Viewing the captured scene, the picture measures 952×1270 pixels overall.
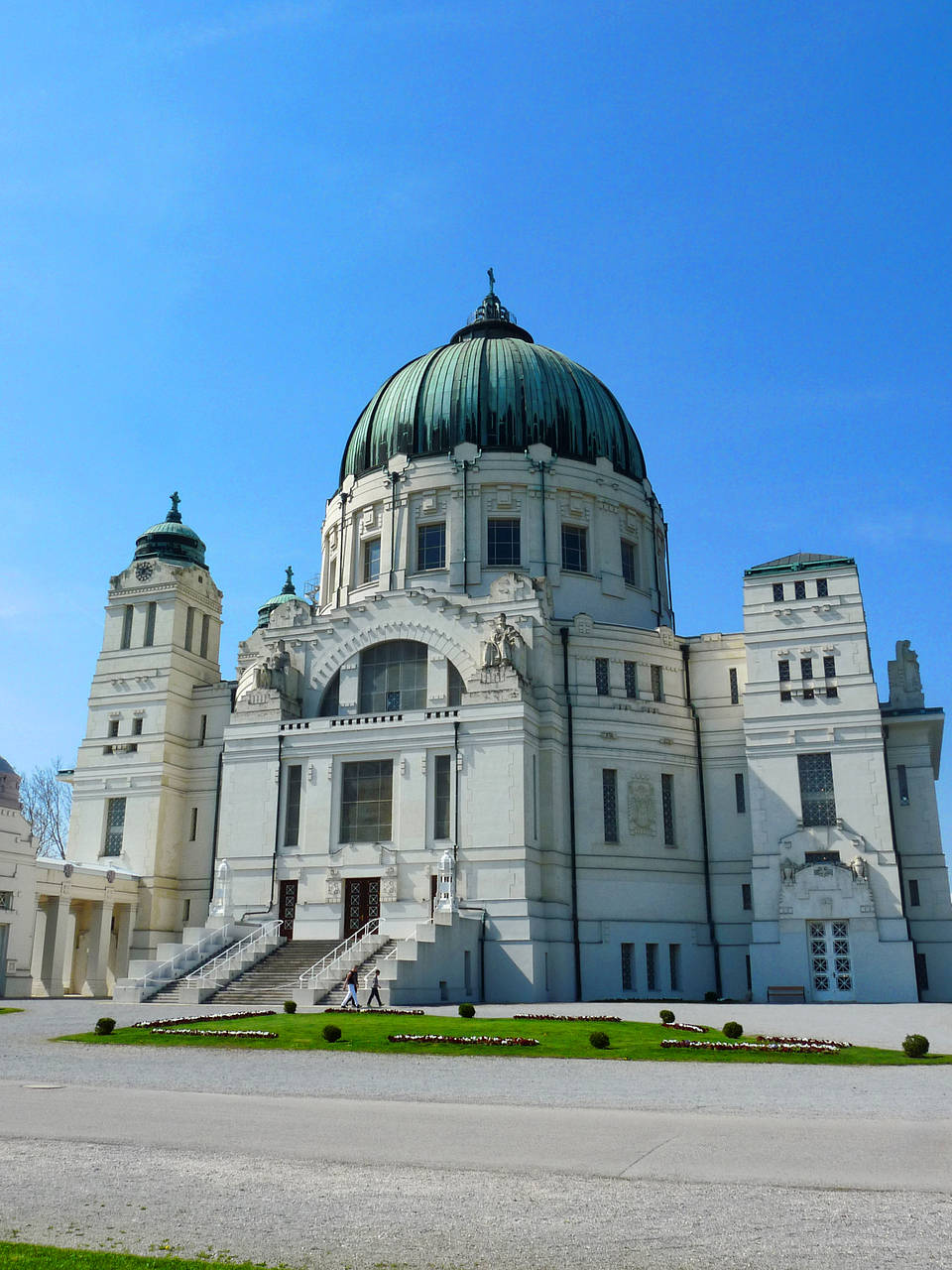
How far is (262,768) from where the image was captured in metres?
54.0

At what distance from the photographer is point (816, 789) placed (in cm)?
5206

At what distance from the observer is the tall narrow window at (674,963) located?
52688 millimetres

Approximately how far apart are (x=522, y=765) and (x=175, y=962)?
1606cm

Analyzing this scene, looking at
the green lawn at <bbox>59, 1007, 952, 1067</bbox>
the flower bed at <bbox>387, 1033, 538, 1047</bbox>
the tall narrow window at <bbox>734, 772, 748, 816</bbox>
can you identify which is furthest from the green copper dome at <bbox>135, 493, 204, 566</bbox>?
the flower bed at <bbox>387, 1033, 538, 1047</bbox>

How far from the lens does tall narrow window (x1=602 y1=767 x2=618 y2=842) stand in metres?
53.4

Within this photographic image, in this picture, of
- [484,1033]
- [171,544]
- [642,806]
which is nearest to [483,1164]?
[484,1033]

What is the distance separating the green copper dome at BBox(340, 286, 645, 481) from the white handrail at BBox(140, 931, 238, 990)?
29001 millimetres

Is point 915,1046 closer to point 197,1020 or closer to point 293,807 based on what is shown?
point 197,1020

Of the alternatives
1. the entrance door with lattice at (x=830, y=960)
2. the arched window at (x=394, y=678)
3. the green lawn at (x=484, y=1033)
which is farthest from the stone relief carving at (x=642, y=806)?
the green lawn at (x=484, y=1033)

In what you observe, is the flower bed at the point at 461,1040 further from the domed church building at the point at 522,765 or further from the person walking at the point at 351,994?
the domed church building at the point at 522,765

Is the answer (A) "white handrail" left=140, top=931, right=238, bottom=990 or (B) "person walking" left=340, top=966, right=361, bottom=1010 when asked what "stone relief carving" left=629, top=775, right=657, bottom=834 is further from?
(A) "white handrail" left=140, top=931, right=238, bottom=990

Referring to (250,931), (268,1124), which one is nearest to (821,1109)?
(268,1124)

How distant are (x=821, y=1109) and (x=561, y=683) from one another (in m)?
37.3

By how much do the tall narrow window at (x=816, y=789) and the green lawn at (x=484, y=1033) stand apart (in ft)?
68.8
